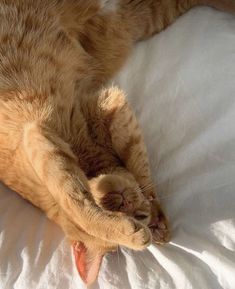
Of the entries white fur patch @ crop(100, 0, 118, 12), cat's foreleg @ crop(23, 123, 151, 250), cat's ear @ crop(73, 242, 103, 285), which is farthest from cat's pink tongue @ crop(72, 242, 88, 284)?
white fur patch @ crop(100, 0, 118, 12)

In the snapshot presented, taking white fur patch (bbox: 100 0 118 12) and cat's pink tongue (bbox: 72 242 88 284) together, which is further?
white fur patch (bbox: 100 0 118 12)

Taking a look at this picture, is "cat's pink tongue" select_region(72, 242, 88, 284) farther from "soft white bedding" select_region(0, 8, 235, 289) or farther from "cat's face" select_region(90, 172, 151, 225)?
"cat's face" select_region(90, 172, 151, 225)

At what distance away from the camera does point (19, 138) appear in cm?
149

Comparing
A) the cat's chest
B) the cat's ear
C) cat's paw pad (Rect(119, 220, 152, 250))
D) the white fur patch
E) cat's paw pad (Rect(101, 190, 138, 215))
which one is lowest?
the cat's ear

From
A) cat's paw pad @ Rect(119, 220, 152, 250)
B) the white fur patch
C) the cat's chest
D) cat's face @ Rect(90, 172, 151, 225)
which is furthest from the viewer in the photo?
the white fur patch

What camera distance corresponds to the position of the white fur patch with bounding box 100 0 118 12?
172 centimetres

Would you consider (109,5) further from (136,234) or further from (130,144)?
(136,234)

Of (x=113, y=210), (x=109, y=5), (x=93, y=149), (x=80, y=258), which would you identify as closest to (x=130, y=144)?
(x=93, y=149)

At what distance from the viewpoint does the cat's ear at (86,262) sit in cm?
134

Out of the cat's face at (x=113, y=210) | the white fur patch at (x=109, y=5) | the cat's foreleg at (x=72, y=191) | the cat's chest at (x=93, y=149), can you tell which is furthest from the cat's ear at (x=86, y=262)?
the white fur patch at (x=109, y=5)

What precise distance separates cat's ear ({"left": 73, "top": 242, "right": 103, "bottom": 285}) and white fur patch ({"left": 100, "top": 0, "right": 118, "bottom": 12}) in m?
0.88

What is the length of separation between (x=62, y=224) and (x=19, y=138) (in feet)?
1.02

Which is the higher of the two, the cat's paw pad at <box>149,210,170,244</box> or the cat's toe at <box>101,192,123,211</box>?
the cat's toe at <box>101,192,123,211</box>

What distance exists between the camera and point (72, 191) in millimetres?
1267
